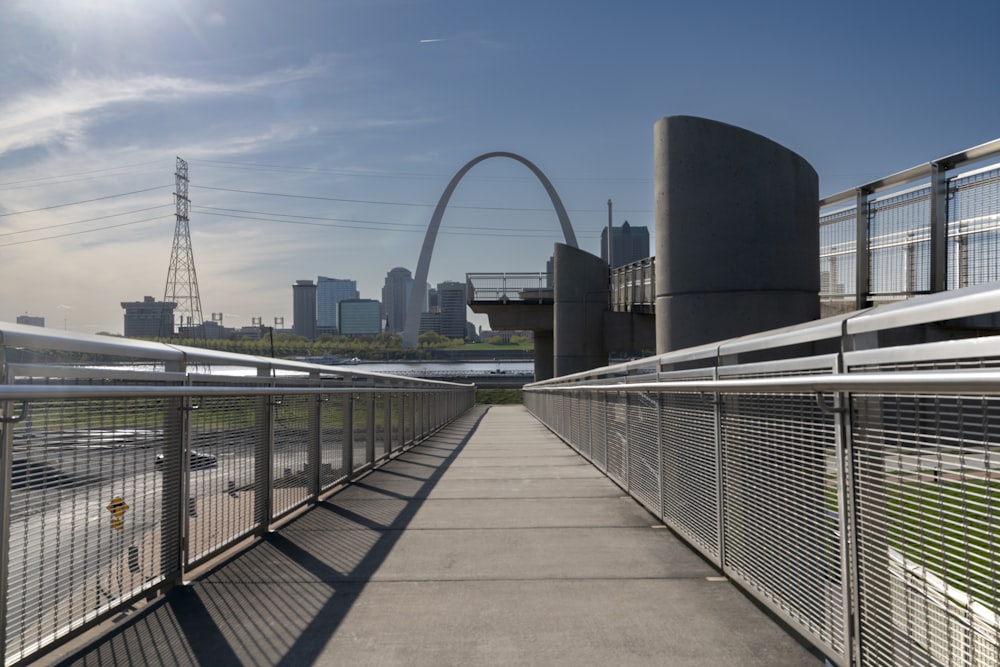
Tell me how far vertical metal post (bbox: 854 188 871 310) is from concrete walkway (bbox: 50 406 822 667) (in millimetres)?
6218

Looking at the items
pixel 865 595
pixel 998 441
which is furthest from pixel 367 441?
pixel 998 441

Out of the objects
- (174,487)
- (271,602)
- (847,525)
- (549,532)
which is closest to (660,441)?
(549,532)

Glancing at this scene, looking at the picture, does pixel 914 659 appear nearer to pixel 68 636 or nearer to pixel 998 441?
pixel 998 441

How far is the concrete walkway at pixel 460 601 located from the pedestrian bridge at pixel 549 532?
2 cm

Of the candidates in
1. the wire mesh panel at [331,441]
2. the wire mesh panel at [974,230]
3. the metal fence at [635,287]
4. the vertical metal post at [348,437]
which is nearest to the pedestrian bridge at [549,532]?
the wire mesh panel at [331,441]

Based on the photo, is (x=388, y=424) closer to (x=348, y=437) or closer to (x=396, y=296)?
(x=348, y=437)

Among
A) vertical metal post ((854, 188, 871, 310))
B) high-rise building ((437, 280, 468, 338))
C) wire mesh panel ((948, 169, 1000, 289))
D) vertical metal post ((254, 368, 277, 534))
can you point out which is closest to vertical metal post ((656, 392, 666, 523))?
vertical metal post ((254, 368, 277, 534))

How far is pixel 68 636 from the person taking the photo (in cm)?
342

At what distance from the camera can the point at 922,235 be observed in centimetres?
984

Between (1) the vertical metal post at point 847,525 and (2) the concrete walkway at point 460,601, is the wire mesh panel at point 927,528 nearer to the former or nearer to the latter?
(1) the vertical metal post at point 847,525

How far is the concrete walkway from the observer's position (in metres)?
3.47

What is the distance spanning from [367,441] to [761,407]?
6250 mm

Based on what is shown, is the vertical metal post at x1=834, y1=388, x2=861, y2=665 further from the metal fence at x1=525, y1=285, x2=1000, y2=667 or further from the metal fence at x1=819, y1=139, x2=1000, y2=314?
the metal fence at x1=819, y1=139, x2=1000, y2=314

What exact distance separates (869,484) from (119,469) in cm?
301
